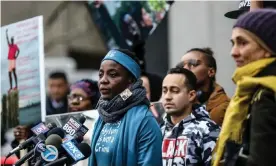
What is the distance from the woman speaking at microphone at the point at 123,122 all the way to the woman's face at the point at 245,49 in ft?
4.30

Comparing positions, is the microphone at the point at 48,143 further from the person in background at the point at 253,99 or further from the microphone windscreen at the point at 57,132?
the person in background at the point at 253,99

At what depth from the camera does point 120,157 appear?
18.0 ft

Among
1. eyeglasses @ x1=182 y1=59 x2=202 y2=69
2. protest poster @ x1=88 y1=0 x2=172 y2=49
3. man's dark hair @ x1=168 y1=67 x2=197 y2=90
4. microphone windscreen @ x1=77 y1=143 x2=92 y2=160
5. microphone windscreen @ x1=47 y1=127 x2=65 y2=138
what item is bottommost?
microphone windscreen @ x1=77 y1=143 x2=92 y2=160

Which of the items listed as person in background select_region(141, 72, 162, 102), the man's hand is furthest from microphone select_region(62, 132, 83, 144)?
person in background select_region(141, 72, 162, 102)

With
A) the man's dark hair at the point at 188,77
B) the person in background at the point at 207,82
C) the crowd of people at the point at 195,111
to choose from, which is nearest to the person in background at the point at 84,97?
the crowd of people at the point at 195,111

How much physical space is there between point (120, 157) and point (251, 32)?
1.60 meters

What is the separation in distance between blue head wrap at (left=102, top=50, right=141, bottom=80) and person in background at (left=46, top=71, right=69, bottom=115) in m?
3.74

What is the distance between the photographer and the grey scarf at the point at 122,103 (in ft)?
18.5

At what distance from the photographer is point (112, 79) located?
5734 mm

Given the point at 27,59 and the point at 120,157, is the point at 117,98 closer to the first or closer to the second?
the point at 120,157

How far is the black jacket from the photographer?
4027 millimetres

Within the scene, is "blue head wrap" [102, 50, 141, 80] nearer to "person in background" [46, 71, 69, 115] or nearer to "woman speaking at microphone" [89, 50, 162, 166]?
"woman speaking at microphone" [89, 50, 162, 166]

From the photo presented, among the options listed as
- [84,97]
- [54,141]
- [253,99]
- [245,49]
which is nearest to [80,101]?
[84,97]

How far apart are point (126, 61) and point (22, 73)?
2.49 metres
